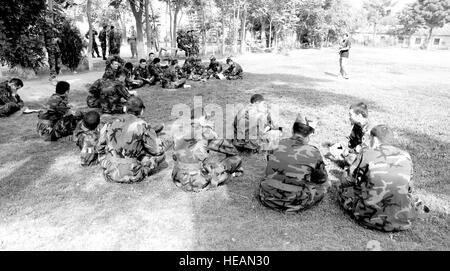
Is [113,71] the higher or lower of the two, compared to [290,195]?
higher

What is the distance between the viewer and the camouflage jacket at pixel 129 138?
207 inches

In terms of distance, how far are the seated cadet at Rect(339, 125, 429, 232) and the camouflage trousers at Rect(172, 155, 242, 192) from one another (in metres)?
2.10

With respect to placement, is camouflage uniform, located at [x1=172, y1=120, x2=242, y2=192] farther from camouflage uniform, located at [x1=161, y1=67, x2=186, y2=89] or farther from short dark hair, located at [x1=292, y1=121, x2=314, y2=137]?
camouflage uniform, located at [x1=161, y1=67, x2=186, y2=89]

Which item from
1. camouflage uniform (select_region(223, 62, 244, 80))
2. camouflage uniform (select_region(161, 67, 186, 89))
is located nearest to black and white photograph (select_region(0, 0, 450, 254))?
camouflage uniform (select_region(161, 67, 186, 89))

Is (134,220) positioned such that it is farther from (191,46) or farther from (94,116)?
(191,46)

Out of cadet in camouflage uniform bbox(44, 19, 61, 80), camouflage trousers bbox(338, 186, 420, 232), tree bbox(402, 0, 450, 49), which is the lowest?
camouflage trousers bbox(338, 186, 420, 232)

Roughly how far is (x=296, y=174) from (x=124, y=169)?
2752 mm

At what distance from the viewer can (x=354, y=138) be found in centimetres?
630

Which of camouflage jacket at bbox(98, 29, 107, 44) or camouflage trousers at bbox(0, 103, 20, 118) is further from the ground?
camouflage jacket at bbox(98, 29, 107, 44)

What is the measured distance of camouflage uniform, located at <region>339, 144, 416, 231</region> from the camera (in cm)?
392

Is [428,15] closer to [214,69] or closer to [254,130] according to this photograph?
[214,69]

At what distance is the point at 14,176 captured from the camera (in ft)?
19.2

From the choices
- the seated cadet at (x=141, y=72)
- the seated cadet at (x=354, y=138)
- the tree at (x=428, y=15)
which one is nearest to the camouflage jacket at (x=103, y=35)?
the seated cadet at (x=141, y=72)

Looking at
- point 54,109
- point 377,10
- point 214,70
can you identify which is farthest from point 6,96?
point 377,10
